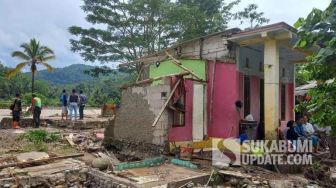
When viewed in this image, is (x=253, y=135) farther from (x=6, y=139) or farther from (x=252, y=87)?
(x=6, y=139)

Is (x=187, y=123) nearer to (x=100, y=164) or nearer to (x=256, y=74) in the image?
(x=100, y=164)

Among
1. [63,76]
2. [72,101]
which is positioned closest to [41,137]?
[72,101]

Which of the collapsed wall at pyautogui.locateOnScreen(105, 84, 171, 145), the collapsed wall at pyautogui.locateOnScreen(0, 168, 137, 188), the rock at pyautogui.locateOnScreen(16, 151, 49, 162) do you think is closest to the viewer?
the collapsed wall at pyautogui.locateOnScreen(0, 168, 137, 188)

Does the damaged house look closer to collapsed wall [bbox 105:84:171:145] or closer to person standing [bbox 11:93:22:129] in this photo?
collapsed wall [bbox 105:84:171:145]

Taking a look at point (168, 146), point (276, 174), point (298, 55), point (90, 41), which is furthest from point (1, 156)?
point (90, 41)

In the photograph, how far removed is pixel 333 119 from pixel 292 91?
1123 cm

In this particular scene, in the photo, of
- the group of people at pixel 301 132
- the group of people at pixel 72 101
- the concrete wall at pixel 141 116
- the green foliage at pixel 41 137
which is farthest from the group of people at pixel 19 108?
the group of people at pixel 301 132

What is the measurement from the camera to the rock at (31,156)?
872 cm

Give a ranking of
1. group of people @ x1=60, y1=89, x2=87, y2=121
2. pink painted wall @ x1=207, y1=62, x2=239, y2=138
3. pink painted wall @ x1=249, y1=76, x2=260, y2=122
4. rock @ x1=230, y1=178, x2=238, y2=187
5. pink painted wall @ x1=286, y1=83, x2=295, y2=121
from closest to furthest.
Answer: rock @ x1=230, y1=178, x2=238, y2=187, pink painted wall @ x1=207, y1=62, x2=239, y2=138, pink painted wall @ x1=249, y1=76, x2=260, y2=122, pink painted wall @ x1=286, y1=83, x2=295, y2=121, group of people @ x1=60, y1=89, x2=87, y2=121

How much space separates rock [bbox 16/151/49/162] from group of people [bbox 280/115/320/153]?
716 centimetres

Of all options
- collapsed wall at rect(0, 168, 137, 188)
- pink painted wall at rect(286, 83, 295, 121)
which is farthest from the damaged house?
pink painted wall at rect(286, 83, 295, 121)

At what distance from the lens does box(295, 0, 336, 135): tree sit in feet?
11.3

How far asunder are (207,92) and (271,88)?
6.28 feet

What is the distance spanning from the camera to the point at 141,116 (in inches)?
402
